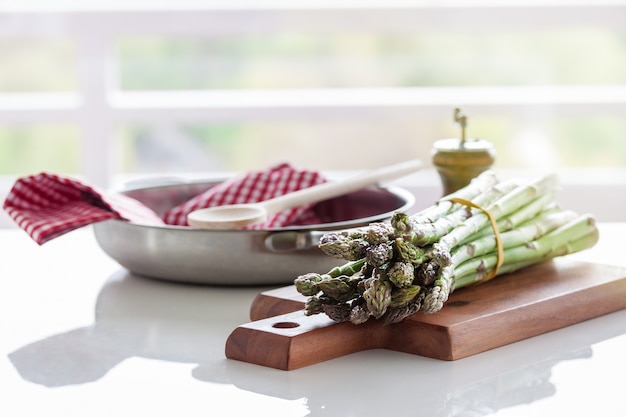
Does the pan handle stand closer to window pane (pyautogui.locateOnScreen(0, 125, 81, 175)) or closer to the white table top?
the white table top

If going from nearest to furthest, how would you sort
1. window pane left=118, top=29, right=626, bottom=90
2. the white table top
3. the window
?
the white table top, the window, window pane left=118, top=29, right=626, bottom=90

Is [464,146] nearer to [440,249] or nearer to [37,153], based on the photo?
[440,249]

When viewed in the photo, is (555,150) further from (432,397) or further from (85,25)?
(432,397)

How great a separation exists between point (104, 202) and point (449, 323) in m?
0.55

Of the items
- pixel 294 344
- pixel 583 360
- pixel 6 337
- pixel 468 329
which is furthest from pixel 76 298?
pixel 583 360

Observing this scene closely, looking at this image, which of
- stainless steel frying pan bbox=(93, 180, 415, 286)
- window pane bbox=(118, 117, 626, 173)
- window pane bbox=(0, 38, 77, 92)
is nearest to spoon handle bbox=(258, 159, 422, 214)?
stainless steel frying pan bbox=(93, 180, 415, 286)

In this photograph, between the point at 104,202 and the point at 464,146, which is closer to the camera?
the point at 104,202

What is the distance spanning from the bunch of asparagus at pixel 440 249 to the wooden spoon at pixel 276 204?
23cm

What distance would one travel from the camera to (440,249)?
3.72 ft

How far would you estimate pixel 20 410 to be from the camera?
3.16 feet

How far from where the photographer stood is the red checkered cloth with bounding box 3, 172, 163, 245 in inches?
55.8

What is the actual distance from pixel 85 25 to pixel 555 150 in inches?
72.0

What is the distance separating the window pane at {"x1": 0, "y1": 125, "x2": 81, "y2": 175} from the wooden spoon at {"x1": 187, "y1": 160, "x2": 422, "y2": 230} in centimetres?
309

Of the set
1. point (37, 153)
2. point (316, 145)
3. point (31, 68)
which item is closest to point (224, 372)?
point (316, 145)
